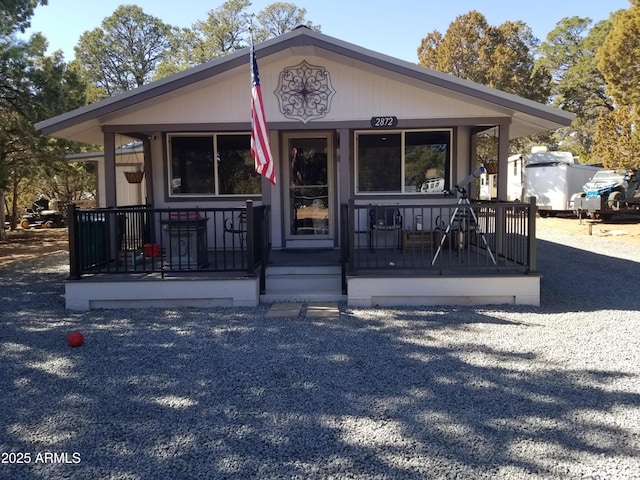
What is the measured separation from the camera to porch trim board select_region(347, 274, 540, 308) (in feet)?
20.6

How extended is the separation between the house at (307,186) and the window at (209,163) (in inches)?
0.9

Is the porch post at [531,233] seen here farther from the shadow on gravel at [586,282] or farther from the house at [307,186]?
the shadow on gravel at [586,282]

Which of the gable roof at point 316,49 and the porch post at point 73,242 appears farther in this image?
the gable roof at point 316,49

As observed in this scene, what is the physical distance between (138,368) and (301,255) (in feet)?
12.7

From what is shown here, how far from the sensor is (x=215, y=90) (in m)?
7.27

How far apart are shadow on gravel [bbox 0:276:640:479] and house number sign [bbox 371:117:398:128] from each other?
3025 millimetres

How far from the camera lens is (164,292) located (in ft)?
21.0

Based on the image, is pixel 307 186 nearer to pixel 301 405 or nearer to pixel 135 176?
pixel 135 176

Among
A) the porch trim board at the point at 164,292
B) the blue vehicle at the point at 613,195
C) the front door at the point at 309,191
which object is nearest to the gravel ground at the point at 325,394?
the porch trim board at the point at 164,292

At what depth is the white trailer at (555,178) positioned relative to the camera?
19.4 meters

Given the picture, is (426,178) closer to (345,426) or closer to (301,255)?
(301,255)

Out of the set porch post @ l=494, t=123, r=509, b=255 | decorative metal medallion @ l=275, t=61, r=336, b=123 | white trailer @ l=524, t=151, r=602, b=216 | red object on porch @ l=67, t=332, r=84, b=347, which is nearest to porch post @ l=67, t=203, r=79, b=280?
red object on porch @ l=67, t=332, r=84, b=347

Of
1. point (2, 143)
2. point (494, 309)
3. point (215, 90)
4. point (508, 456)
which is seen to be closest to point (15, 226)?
point (2, 143)

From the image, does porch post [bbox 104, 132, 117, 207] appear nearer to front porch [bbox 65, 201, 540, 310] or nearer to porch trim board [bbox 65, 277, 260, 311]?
front porch [bbox 65, 201, 540, 310]
